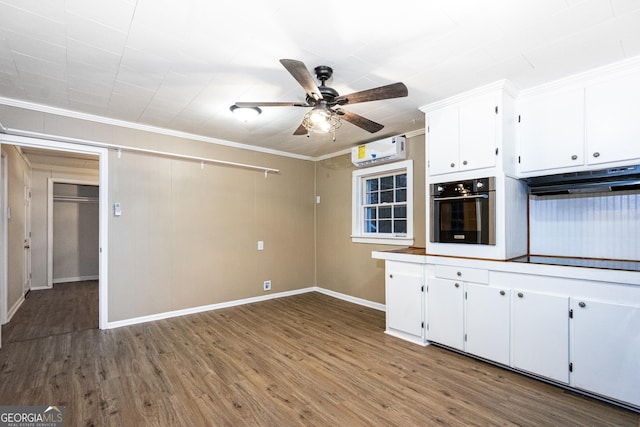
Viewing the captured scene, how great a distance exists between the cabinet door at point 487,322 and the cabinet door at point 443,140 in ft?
3.98

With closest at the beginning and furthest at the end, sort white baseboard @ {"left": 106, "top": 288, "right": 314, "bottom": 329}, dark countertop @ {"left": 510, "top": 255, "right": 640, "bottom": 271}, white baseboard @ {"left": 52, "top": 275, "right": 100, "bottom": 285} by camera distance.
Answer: dark countertop @ {"left": 510, "top": 255, "right": 640, "bottom": 271} → white baseboard @ {"left": 106, "top": 288, "right": 314, "bottom": 329} → white baseboard @ {"left": 52, "top": 275, "right": 100, "bottom": 285}

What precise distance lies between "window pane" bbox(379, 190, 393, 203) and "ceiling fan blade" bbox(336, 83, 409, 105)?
256 centimetres

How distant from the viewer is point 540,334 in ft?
8.08

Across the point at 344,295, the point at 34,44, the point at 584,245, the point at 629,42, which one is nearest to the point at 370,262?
the point at 344,295

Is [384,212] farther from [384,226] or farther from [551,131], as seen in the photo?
[551,131]

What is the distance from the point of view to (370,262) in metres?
4.74

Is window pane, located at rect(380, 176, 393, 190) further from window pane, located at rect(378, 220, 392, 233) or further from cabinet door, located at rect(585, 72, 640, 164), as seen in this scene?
cabinet door, located at rect(585, 72, 640, 164)

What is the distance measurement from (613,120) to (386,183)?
2.69 metres

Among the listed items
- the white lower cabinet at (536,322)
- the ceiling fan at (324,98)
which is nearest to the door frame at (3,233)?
the ceiling fan at (324,98)

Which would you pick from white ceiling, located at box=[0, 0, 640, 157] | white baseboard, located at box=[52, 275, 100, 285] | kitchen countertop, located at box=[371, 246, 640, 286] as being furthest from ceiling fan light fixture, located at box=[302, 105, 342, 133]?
white baseboard, located at box=[52, 275, 100, 285]

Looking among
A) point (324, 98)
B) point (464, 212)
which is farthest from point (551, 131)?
point (324, 98)

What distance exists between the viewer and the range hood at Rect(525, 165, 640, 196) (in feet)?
7.89

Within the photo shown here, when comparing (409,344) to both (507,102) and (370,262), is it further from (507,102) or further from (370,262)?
(507,102)

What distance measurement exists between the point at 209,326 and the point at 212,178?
2087mm
